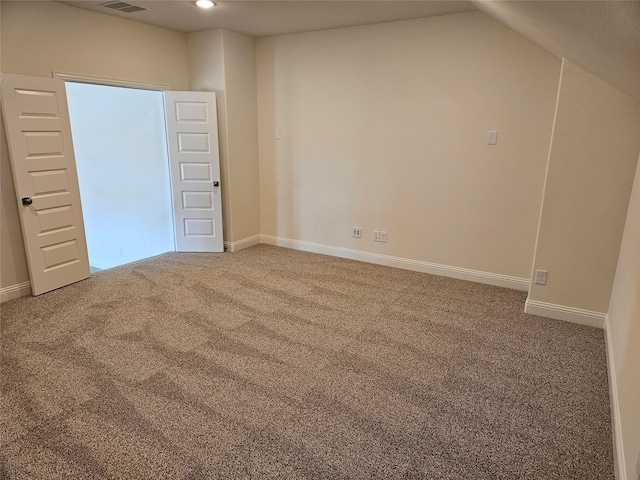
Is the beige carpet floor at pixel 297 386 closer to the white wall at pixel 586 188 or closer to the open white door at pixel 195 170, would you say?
the white wall at pixel 586 188

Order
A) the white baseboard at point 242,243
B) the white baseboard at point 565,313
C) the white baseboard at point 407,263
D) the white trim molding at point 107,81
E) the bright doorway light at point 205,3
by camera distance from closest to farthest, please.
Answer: the white baseboard at point 565,313 → the bright doorway light at point 205,3 → the white trim molding at point 107,81 → the white baseboard at point 407,263 → the white baseboard at point 242,243

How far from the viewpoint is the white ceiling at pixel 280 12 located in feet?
11.6

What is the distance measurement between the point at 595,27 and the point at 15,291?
4454 mm

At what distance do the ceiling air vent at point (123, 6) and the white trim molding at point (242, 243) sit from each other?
8.76 feet

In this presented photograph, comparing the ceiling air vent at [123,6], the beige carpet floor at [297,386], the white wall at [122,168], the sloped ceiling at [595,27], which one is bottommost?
the beige carpet floor at [297,386]

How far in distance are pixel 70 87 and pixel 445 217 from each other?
5.25 metres

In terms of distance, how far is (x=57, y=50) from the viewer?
371 centimetres

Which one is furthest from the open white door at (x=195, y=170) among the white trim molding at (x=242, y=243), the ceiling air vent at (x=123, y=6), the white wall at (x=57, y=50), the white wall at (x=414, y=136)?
the ceiling air vent at (x=123, y=6)

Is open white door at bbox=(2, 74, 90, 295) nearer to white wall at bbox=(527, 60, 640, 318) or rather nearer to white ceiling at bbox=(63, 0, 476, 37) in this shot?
white ceiling at bbox=(63, 0, 476, 37)

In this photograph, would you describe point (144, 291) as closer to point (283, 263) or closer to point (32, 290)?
point (32, 290)

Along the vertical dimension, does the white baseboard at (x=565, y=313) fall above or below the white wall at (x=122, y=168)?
below

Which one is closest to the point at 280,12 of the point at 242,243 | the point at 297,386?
the point at 242,243

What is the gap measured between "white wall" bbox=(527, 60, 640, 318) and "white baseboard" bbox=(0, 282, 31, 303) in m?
4.49

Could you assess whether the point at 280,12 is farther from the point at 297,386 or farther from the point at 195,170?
the point at 297,386
